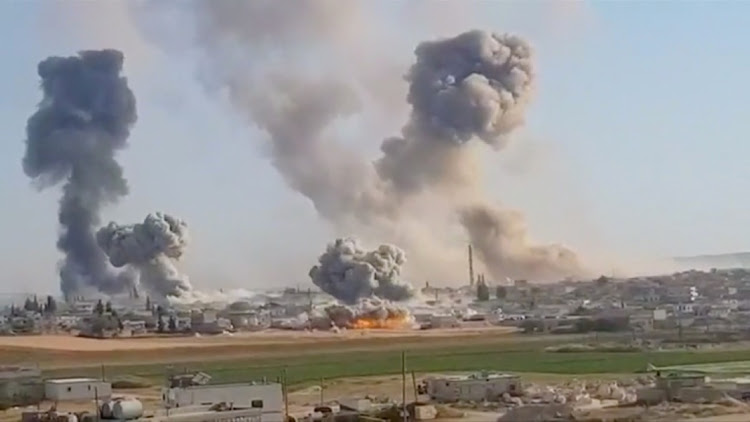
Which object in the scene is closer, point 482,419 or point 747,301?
point 482,419

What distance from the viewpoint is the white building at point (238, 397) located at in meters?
14.5

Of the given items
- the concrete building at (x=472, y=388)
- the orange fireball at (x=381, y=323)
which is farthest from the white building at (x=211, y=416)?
the orange fireball at (x=381, y=323)

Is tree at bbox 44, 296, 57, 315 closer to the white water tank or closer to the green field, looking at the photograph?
the green field

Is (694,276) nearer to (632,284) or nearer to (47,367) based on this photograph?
(632,284)

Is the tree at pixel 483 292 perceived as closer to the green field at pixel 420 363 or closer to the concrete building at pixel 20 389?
the green field at pixel 420 363

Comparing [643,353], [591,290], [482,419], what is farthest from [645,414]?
[591,290]

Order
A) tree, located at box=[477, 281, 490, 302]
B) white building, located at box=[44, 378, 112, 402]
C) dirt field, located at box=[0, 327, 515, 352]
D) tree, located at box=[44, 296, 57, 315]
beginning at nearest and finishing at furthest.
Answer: white building, located at box=[44, 378, 112, 402] → dirt field, located at box=[0, 327, 515, 352] → tree, located at box=[44, 296, 57, 315] → tree, located at box=[477, 281, 490, 302]

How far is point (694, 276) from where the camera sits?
3478 cm

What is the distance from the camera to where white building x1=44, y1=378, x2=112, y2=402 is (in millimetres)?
17016

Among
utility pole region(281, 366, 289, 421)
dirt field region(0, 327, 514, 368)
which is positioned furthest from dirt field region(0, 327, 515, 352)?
utility pole region(281, 366, 289, 421)

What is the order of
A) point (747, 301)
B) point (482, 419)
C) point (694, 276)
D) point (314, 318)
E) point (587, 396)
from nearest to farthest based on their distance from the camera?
1. point (482, 419)
2. point (587, 396)
3. point (314, 318)
4. point (747, 301)
5. point (694, 276)

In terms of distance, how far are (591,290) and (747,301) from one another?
4.01 metres

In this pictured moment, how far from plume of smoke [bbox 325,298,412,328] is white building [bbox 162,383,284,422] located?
47.2 feet

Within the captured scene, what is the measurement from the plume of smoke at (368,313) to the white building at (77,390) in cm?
1244
